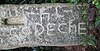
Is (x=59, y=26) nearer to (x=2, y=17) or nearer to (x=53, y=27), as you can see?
(x=53, y=27)

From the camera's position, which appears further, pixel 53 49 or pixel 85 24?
pixel 53 49

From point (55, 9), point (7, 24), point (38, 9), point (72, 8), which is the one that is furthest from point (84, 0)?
point (7, 24)

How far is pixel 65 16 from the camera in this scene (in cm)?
263

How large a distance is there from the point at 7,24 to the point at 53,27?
521 millimetres

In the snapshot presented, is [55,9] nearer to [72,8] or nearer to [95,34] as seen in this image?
[72,8]

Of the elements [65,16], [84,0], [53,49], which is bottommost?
[53,49]

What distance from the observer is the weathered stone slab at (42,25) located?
2.63 m

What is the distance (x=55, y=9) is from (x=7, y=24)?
57 centimetres

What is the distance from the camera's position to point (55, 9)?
2627mm

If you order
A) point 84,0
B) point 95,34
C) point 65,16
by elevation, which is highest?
point 84,0

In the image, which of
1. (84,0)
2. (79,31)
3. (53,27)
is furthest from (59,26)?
(84,0)

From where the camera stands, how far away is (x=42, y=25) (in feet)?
8.73

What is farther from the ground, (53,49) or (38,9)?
(38,9)

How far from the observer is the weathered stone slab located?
2.63 meters
